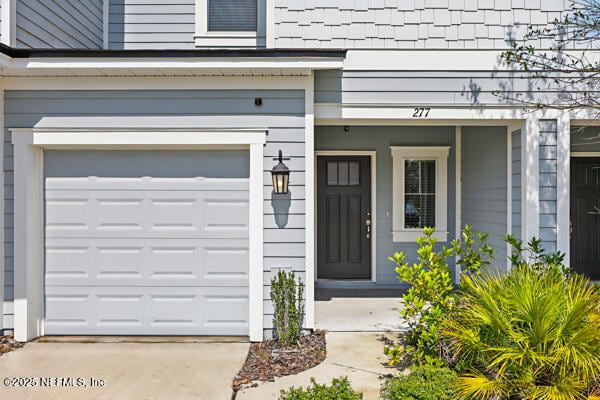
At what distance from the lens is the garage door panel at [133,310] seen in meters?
5.02

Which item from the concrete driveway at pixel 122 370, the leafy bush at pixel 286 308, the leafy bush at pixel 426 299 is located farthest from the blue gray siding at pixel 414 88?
the concrete driveway at pixel 122 370

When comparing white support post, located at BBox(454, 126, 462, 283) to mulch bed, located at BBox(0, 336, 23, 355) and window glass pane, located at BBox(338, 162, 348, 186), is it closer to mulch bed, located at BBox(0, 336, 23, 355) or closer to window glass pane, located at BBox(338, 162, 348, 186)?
window glass pane, located at BBox(338, 162, 348, 186)

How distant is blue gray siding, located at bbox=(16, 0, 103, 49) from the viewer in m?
4.86

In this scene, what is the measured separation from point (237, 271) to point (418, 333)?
2023 millimetres

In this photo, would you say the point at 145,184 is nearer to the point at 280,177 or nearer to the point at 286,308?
the point at 280,177

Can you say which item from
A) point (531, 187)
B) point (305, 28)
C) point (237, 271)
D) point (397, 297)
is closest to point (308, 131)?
point (305, 28)

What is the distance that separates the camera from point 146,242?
5.03m

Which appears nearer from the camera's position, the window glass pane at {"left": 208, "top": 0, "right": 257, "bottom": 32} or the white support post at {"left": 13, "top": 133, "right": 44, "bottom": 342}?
the white support post at {"left": 13, "top": 133, "right": 44, "bottom": 342}

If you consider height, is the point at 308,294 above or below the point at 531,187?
below

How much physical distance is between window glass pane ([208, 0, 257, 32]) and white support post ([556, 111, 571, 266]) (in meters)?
3.94

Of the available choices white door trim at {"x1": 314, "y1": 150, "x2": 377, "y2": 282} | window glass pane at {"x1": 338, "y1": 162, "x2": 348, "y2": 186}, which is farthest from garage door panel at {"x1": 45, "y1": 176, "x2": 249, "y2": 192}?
window glass pane at {"x1": 338, "y1": 162, "x2": 348, "y2": 186}

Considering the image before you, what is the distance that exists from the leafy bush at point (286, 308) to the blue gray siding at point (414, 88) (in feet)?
6.69

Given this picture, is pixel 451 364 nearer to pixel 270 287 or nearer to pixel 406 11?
pixel 270 287

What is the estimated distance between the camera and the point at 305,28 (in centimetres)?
513
